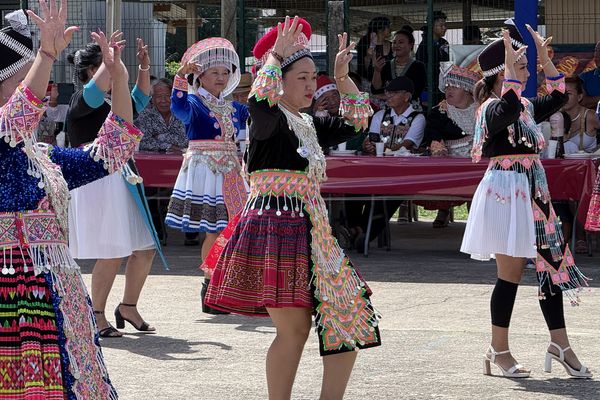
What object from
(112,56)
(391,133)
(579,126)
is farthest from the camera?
(391,133)

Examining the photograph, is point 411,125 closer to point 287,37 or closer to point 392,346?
point 392,346

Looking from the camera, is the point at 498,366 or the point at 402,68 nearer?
the point at 498,366

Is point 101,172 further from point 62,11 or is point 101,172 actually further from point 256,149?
point 256,149

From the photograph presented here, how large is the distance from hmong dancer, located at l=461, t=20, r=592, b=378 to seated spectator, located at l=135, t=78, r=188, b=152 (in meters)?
6.56

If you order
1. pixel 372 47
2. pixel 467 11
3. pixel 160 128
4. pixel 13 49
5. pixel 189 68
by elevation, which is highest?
pixel 467 11

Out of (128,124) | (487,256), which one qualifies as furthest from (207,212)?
(128,124)

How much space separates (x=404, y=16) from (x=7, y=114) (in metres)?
13.3

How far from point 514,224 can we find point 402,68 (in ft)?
24.3

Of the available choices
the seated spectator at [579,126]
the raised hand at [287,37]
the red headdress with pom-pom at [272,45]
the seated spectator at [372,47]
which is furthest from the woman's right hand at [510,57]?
the seated spectator at [372,47]

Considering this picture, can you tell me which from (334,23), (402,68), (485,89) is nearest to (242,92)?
(334,23)

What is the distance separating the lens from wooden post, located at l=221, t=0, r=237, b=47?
1309 centimetres

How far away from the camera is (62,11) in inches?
153

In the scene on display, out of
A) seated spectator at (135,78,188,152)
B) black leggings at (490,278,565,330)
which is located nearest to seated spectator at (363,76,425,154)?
seated spectator at (135,78,188,152)

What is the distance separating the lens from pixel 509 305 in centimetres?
642
